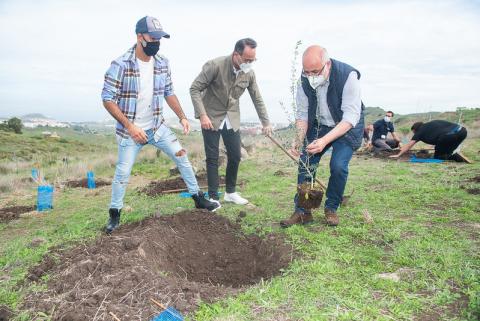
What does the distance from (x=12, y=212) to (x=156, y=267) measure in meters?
4.27

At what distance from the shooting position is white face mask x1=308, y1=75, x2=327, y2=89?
13.6ft

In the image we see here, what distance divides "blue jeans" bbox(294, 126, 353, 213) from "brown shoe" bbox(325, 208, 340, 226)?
0.15ft

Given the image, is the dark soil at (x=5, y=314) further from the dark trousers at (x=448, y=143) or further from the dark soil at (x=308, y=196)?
the dark trousers at (x=448, y=143)

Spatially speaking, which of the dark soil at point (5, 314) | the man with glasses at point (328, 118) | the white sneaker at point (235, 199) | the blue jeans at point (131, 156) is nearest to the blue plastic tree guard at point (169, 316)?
the dark soil at point (5, 314)

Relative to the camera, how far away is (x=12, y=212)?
6.58 m

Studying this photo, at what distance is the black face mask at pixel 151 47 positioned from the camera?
423cm

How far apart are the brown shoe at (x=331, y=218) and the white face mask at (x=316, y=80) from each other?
1428 millimetres

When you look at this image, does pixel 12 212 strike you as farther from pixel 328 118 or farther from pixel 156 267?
pixel 328 118

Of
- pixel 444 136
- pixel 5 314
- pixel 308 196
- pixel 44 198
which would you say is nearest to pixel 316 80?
pixel 308 196

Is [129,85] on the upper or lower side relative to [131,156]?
upper

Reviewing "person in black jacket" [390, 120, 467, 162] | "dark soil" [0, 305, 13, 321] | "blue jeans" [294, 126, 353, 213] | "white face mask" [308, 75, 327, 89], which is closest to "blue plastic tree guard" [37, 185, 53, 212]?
"dark soil" [0, 305, 13, 321]

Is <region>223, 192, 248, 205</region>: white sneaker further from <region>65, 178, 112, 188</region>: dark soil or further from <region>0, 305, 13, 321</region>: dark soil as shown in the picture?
<region>65, 178, 112, 188</region>: dark soil

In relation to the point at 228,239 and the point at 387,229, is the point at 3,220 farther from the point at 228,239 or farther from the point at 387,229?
the point at 387,229

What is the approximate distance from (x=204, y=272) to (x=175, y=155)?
57.2 inches
